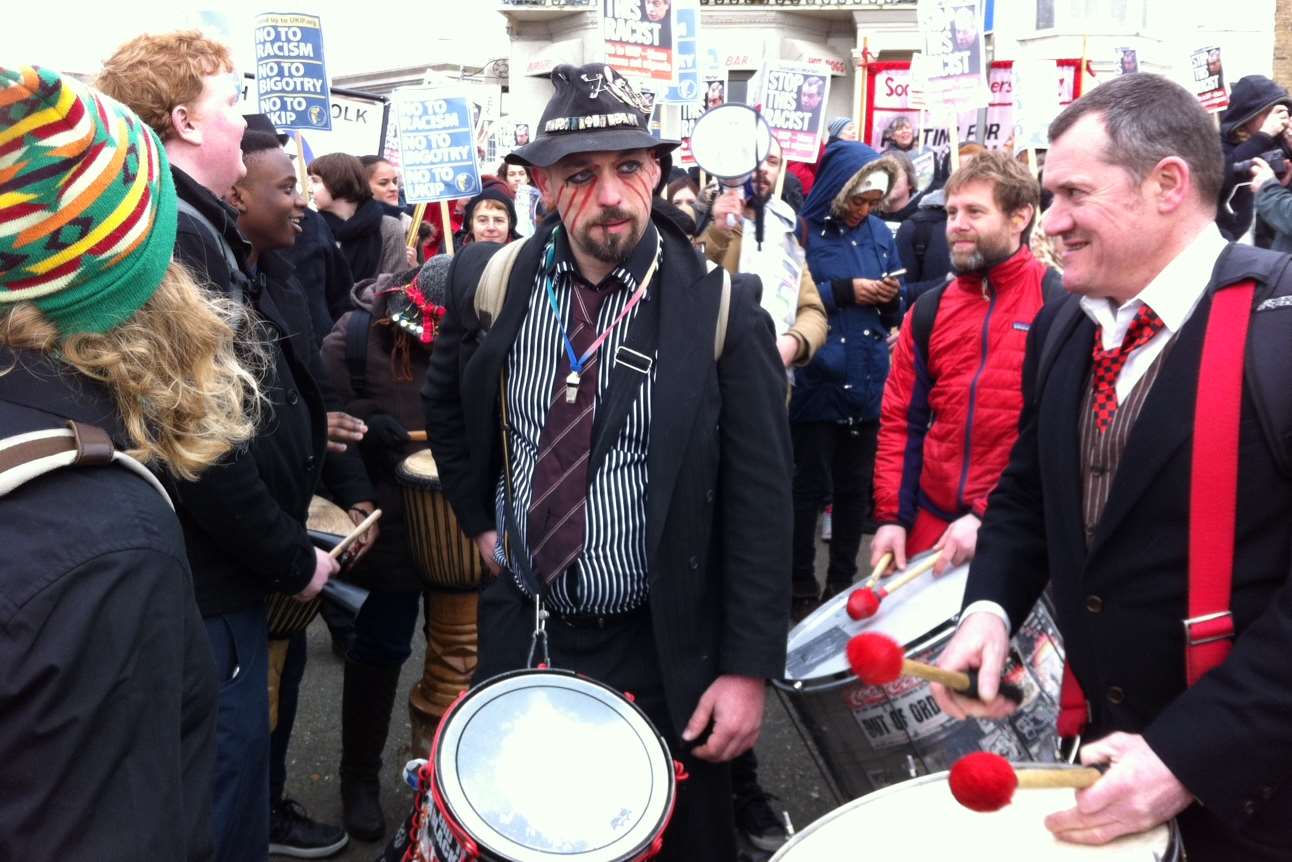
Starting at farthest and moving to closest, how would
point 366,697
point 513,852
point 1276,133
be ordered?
point 1276,133 → point 366,697 → point 513,852

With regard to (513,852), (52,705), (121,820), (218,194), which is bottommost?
(513,852)

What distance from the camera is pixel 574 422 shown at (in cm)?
262

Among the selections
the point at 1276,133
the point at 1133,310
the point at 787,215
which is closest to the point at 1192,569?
the point at 1133,310

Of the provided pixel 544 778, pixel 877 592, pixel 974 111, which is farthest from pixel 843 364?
pixel 974 111

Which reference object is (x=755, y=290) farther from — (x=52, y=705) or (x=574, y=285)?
(x=52, y=705)

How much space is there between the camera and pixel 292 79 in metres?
8.12

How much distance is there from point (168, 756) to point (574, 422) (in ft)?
4.80

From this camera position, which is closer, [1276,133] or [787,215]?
[787,215]

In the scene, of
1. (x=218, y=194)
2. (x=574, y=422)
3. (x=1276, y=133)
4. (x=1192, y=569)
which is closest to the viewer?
(x=1192, y=569)

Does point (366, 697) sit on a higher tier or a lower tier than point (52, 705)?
lower

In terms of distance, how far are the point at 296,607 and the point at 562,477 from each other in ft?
3.62

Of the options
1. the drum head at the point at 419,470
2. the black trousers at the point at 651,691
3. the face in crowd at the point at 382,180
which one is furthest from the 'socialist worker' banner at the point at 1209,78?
the black trousers at the point at 651,691

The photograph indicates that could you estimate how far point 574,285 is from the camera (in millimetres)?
2750

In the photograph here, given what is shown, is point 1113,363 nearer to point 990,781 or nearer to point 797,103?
point 990,781
